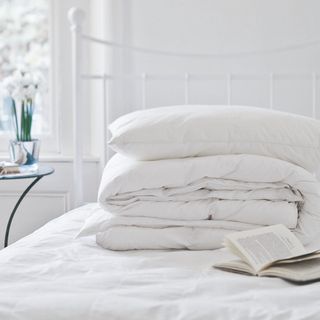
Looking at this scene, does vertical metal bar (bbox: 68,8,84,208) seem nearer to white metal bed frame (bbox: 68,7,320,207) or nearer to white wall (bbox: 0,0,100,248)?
white metal bed frame (bbox: 68,7,320,207)

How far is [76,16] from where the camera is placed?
2.38m

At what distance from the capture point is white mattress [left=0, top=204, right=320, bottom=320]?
115 cm

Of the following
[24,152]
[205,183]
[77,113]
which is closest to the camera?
[205,183]

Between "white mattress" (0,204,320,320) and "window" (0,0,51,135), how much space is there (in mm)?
1307

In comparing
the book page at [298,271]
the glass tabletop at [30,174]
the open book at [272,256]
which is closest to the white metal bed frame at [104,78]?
the glass tabletop at [30,174]

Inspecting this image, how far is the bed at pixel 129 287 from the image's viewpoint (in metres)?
1.16

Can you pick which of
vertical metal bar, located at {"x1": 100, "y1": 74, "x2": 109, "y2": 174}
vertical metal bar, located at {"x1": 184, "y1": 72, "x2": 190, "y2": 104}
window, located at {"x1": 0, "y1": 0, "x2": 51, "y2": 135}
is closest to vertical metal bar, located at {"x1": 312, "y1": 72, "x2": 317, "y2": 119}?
vertical metal bar, located at {"x1": 184, "y1": 72, "x2": 190, "y2": 104}

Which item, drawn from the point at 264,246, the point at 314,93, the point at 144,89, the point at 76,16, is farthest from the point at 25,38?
the point at 264,246

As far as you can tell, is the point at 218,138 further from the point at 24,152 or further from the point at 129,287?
the point at 24,152

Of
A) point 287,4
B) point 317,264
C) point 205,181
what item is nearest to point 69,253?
point 205,181

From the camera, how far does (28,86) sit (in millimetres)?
2502

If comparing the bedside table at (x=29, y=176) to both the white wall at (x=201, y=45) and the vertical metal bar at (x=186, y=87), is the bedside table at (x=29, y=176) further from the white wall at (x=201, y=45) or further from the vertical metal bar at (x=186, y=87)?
the vertical metal bar at (x=186, y=87)

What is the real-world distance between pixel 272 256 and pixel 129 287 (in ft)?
1.16

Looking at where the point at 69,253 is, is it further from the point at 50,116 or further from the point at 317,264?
the point at 50,116
